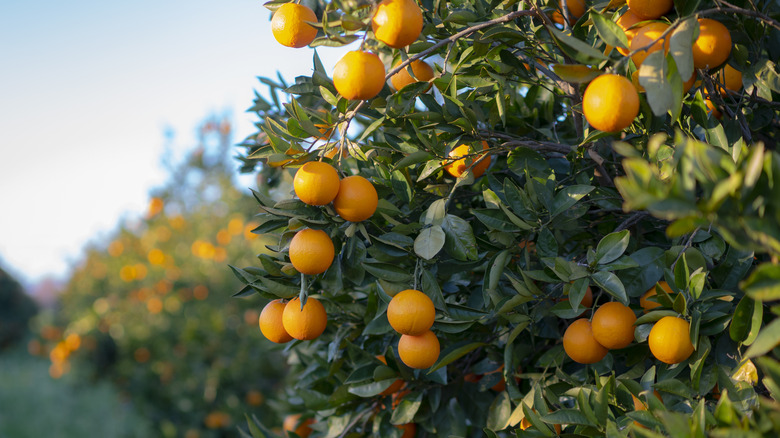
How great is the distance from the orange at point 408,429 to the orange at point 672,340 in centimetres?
58

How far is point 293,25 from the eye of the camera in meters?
0.90

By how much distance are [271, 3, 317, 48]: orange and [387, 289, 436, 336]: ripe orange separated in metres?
0.48

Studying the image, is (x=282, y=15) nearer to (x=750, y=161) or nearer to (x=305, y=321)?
(x=305, y=321)

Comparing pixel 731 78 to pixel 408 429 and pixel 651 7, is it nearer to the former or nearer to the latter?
pixel 651 7

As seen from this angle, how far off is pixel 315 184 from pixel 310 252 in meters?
0.11

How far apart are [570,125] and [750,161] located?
689 millimetres

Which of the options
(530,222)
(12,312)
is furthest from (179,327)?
(12,312)

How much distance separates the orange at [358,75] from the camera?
777 millimetres

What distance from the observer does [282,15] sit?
2.96 ft

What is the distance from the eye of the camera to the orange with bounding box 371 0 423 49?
0.74 meters

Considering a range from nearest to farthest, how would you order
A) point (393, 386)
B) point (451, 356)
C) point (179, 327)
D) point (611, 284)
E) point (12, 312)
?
point (611, 284), point (451, 356), point (393, 386), point (179, 327), point (12, 312)

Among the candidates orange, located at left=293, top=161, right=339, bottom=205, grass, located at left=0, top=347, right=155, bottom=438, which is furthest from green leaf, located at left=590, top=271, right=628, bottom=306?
grass, located at left=0, top=347, right=155, bottom=438

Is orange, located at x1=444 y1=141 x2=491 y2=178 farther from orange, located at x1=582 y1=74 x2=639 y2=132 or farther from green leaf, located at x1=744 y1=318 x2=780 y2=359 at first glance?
green leaf, located at x1=744 y1=318 x2=780 y2=359

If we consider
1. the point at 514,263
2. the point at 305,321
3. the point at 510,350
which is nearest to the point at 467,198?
the point at 514,263
